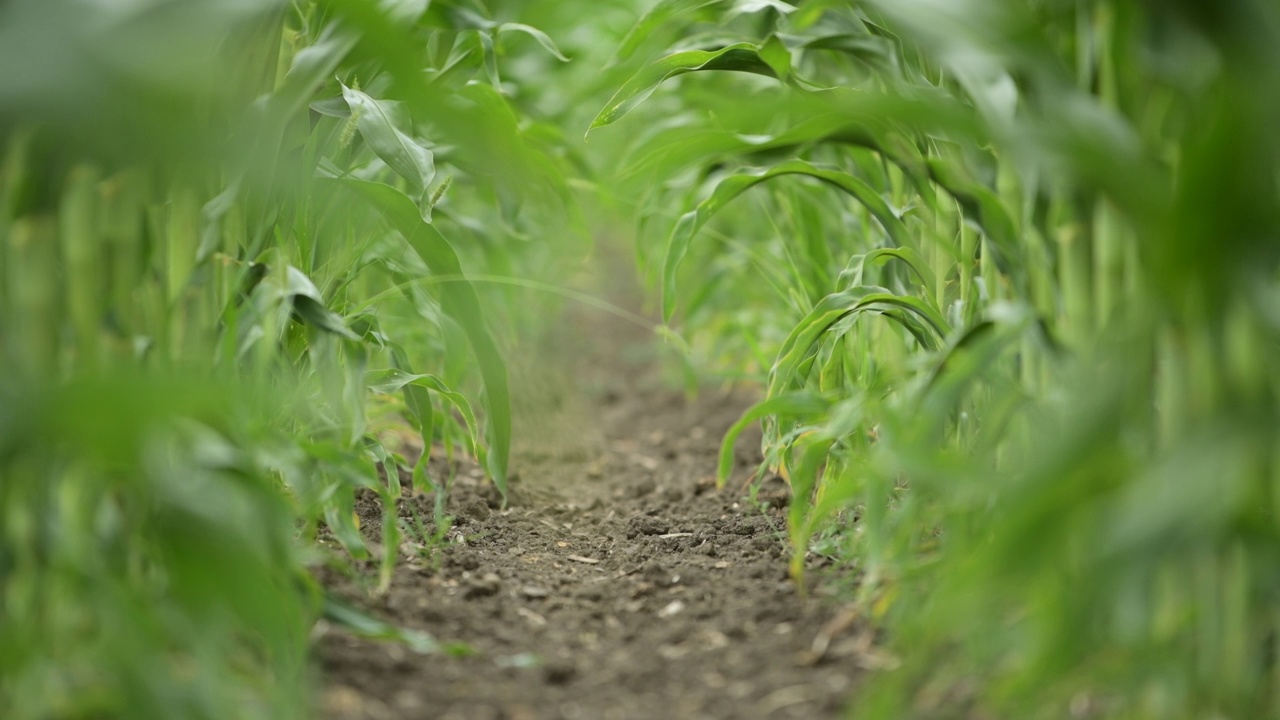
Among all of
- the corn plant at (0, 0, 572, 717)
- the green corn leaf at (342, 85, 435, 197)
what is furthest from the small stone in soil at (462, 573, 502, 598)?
the green corn leaf at (342, 85, 435, 197)

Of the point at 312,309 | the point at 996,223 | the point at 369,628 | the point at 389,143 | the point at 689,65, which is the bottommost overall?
the point at 369,628

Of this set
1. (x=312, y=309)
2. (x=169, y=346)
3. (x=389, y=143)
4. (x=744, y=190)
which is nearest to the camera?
(x=169, y=346)

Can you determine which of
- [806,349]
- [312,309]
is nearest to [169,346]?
[312,309]

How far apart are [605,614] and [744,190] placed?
565 millimetres

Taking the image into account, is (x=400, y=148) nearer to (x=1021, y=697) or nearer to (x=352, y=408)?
(x=352, y=408)

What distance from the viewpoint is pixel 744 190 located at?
4.63 ft

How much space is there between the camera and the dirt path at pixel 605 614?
1.05 metres

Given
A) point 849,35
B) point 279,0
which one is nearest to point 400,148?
point 279,0

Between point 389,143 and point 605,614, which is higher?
point 389,143

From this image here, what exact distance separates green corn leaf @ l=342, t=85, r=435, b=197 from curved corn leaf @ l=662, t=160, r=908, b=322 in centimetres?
33

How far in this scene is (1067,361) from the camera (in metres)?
0.97

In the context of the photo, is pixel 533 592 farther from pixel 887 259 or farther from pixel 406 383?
pixel 887 259

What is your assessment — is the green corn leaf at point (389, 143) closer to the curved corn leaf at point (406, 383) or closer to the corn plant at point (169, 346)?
the corn plant at point (169, 346)

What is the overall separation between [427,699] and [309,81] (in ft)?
2.04
